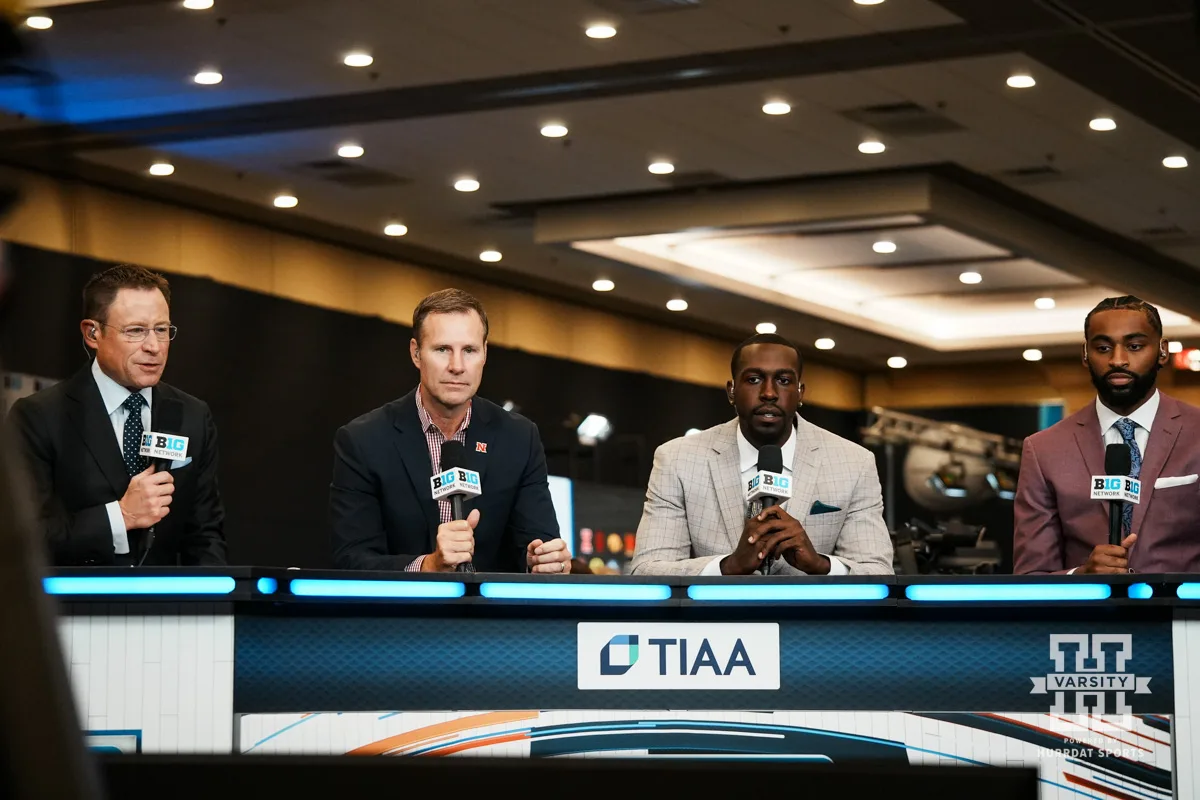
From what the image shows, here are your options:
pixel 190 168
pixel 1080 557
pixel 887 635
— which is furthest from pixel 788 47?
pixel 887 635

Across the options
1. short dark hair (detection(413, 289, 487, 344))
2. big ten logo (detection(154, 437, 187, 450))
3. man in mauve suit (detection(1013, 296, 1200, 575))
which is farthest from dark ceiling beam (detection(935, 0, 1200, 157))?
big ten logo (detection(154, 437, 187, 450))

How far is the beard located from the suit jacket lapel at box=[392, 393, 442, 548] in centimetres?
149

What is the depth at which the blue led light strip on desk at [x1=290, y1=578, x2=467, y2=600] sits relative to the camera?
2.84 metres

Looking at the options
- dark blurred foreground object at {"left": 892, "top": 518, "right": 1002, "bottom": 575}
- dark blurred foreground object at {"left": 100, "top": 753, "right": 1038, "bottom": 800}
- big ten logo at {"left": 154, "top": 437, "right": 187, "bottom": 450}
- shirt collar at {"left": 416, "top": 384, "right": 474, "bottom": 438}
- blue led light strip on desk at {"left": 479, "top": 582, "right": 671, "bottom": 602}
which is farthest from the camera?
dark blurred foreground object at {"left": 892, "top": 518, "right": 1002, "bottom": 575}

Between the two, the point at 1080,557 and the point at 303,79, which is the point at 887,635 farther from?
the point at 303,79

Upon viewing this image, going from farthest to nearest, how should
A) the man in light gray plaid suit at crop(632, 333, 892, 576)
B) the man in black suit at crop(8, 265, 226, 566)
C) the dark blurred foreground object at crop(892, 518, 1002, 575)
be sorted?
the dark blurred foreground object at crop(892, 518, 1002, 575) < the man in light gray plaid suit at crop(632, 333, 892, 576) < the man in black suit at crop(8, 265, 226, 566)

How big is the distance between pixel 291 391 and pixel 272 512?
978 millimetres

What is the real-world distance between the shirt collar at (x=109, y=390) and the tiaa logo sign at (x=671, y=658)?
119cm

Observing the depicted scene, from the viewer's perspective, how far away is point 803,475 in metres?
3.65

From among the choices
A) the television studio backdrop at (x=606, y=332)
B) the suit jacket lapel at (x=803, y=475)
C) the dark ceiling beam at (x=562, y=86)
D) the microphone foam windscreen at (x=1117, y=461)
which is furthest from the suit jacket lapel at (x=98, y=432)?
the dark ceiling beam at (x=562, y=86)

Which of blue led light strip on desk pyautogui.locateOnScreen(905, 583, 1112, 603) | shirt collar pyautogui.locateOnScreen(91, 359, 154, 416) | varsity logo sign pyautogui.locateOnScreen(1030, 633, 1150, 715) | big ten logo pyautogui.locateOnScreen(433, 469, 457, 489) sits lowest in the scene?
varsity logo sign pyautogui.locateOnScreen(1030, 633, 1150, 715)

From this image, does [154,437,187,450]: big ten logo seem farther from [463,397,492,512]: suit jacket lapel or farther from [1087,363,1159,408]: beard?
[1087,363,1159,408]: beard

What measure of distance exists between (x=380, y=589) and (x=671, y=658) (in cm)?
54

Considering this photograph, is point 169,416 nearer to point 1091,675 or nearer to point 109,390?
point 109,390
